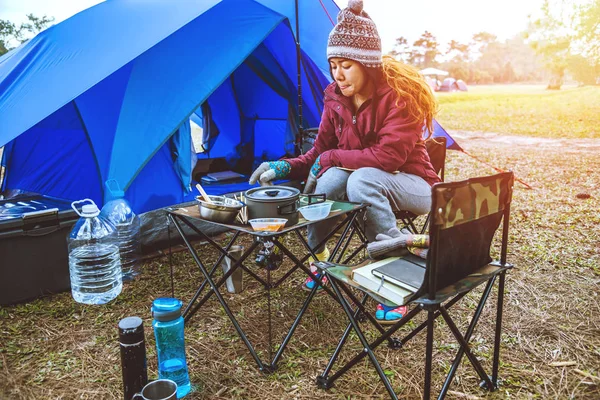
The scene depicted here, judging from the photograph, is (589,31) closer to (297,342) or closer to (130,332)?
(297,342)

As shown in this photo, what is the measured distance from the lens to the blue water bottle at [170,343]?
1.79m

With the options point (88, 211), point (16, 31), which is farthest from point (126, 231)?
point (16, 31)

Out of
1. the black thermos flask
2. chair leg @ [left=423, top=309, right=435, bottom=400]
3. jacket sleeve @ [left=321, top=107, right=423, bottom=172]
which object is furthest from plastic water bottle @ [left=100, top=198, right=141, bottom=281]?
chair leg @ [left=423, top=309, right=435, bottom=400]

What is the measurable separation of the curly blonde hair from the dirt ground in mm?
1043

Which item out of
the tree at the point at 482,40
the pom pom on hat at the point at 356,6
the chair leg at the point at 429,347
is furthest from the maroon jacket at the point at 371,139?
the tree at the point at 482,40

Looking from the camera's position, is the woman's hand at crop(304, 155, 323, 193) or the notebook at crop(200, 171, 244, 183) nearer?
the woman's hand at crop(304, 155, 323, 193)

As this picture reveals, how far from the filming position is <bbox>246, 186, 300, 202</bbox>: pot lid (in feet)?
6.22

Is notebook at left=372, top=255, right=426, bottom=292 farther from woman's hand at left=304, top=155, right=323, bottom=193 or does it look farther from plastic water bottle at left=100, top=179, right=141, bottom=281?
plastic water bottle at left=100, top=179, right=141, bottom=281

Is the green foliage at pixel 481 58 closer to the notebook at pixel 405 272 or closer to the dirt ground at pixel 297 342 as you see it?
the dirt ground at pixel 297 342

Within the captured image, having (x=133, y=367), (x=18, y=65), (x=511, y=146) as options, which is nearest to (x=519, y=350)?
(x=133, y=367)

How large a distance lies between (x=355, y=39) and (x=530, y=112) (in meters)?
9.47

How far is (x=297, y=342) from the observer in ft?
7.14

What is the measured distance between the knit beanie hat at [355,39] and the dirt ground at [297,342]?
130cm

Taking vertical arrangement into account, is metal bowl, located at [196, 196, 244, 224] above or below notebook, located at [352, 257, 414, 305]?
above
